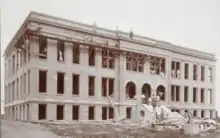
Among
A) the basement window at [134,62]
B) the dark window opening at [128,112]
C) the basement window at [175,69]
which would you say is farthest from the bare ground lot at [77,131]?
the basement window at [175,69]

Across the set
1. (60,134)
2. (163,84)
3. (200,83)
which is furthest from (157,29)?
(60,134)

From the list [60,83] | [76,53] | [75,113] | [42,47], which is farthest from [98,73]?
[42,47]

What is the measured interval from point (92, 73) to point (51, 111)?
1.18 m

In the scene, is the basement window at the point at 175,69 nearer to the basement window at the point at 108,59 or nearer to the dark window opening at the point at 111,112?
the basement window at the point at 108,59

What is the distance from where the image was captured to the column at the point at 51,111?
19.6 feet

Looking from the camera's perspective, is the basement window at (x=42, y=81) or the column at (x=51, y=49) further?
the column at (x=51, y=49)

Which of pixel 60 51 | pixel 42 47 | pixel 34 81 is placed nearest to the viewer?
pixel 34 81

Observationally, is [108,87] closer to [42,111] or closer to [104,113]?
[104,113]

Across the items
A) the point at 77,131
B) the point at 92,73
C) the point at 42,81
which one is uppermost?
the point at 92,73

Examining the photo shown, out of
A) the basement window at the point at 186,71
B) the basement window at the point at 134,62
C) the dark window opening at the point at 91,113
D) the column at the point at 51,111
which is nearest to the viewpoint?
the column at the point at 51,111

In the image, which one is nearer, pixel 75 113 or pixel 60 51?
pixel 60 51

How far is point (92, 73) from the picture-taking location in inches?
260

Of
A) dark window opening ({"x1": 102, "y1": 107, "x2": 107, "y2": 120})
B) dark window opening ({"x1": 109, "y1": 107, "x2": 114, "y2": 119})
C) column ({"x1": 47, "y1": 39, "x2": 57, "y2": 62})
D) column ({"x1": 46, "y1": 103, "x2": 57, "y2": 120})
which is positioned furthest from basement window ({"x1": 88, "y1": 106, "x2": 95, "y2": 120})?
column ({"x1": 47, "y1": 39, "x2": 57, "y2": 62})

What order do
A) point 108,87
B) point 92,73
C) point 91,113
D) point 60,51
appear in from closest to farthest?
point 60,51 → point 108,87 → point 92,73 → point 91,113
